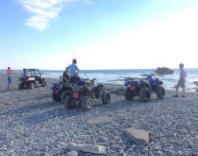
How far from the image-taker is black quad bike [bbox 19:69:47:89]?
1565cm

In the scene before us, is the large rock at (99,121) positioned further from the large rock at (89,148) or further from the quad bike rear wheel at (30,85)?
the quad bike rear wheel at (30,85)

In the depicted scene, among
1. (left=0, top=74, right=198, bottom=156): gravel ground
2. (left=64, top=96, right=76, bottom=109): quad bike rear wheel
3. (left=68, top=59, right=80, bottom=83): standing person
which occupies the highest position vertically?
(left=68, top=59, right=80, bottom=83): standing person

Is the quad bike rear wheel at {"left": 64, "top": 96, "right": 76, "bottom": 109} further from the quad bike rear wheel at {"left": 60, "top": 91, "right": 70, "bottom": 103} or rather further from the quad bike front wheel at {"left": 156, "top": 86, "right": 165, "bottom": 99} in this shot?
the quad bike front wheel at {"left": 156, "top": 86, "right": 165, "bottom": 99}

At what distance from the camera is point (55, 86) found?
9172 millimetres

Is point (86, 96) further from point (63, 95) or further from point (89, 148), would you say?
point (89, 148)

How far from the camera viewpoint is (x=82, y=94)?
26.0 ft

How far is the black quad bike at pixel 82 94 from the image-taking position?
7.45 m

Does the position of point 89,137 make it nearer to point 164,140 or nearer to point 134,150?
point 134,150

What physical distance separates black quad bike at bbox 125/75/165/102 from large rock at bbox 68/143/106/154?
218 inches

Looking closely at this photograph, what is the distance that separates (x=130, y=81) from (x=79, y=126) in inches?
193

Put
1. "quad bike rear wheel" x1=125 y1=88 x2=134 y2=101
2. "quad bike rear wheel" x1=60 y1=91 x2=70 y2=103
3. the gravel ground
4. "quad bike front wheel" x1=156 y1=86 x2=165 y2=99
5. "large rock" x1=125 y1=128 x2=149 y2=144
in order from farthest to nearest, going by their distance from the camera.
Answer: "quad bike front wheel" x1=156 y1=86 x2=165 y2=99 → "quad bike rear wheel" x1=125 y1=88 x2=134 y2=101 → "quad bike rear wheel" x1=60 y1=91 x2=70 y2=103 → "large rock" x1=125 y1=128 x2=149 y2=144 → the gravel ground

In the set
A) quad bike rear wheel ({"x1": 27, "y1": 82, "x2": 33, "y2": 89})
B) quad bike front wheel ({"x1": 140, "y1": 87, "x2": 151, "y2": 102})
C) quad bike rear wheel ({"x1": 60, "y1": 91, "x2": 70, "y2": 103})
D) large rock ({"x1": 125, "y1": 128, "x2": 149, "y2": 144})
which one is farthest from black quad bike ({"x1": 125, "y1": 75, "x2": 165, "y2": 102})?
quad bike rear wheel ({"x1": 27, "y1": 82, "x2": 33, "y2": 89})

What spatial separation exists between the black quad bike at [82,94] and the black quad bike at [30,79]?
24.2ft

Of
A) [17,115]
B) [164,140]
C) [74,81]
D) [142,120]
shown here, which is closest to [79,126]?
[142,120]
